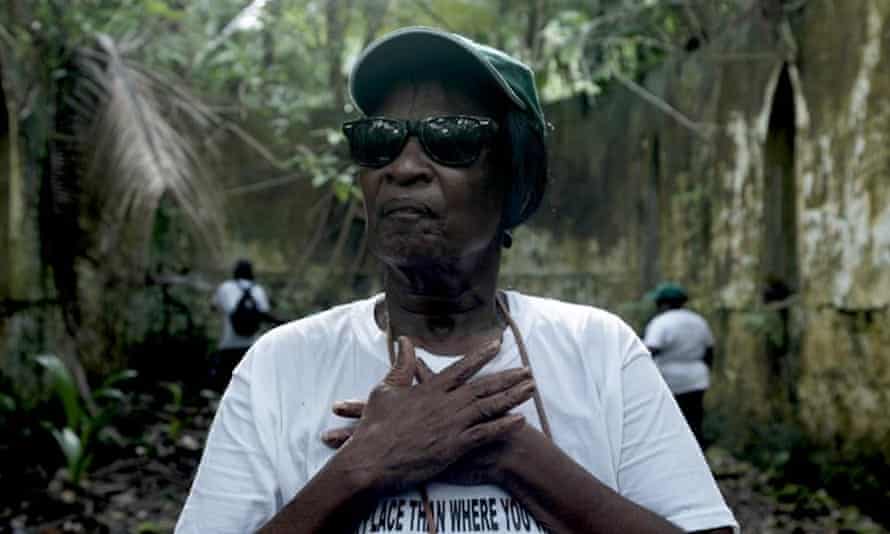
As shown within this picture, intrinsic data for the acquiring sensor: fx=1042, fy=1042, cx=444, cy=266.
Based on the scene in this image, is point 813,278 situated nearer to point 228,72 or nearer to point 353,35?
point 228,72

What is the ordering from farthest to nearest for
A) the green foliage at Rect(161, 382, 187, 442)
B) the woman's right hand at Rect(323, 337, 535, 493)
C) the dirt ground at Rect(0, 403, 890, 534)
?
1. the green foliage at Rect(161, 382, 187, 442)
2. the dirt ground at Rect(0, 403, 890, 534)
3. the woman's right hand at Rect(323, 337, 535, 493)

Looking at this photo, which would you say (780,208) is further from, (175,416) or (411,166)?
(411,166)

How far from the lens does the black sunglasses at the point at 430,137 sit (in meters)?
1.49

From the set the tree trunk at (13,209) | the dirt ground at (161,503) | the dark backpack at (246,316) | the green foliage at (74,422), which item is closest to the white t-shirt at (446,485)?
the dirt ground at (161,503)

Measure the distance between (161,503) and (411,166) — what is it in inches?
206

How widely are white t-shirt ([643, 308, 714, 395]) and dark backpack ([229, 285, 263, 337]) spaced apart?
2.93m

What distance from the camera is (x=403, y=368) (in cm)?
146

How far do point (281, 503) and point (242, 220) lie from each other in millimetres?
9320

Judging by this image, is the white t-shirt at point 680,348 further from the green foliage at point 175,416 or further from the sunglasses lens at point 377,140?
the sunglasses lens at point 377,140

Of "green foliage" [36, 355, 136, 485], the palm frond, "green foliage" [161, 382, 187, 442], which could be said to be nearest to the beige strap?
the palm frond

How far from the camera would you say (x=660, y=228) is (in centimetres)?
1001

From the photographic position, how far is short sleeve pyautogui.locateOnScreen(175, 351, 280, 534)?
4.68 feet

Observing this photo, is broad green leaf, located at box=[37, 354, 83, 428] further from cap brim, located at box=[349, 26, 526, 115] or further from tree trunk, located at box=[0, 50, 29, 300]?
cap brim, located at box=[349, 26, 526, 115]

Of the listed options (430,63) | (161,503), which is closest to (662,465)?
(430,63)
